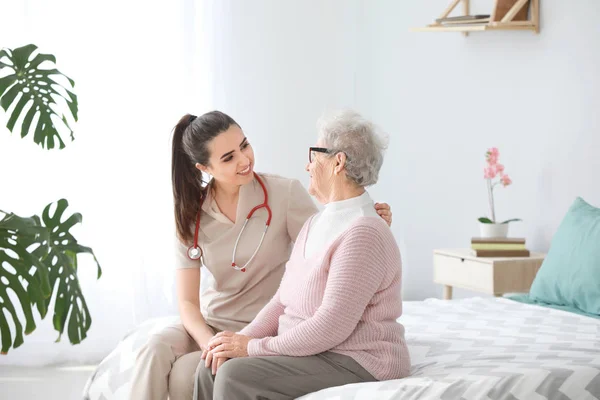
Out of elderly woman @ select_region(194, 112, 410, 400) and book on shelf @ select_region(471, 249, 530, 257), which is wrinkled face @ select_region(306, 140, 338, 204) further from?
book on shelf @ select_region(471, 249, 530, 257)

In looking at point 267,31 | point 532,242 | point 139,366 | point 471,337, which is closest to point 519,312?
point 471,337

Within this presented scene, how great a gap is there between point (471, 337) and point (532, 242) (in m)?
1.57

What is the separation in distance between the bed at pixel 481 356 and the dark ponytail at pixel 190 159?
1.09 feet

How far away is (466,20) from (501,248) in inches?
45.7

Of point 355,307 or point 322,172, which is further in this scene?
point 322,172

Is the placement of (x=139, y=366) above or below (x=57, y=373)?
above

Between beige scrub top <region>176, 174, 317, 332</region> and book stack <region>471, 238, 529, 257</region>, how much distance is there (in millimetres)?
1338

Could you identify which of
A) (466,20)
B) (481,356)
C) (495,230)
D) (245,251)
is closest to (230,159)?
(245,251)

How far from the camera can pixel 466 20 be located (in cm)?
396

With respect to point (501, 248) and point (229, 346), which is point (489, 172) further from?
point (229, 346)

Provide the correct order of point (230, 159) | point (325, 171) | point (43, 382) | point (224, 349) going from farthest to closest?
point (43, 382) < point (230, 159) < point (325, 171) < point (224, 349)

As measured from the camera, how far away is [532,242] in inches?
152

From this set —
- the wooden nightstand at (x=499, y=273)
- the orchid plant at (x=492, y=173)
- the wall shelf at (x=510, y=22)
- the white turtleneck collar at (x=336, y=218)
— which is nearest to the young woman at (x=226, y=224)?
the white turtleneck collar at (x=336, y=218)

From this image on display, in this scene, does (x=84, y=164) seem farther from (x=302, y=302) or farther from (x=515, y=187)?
(x=302, y=302)
